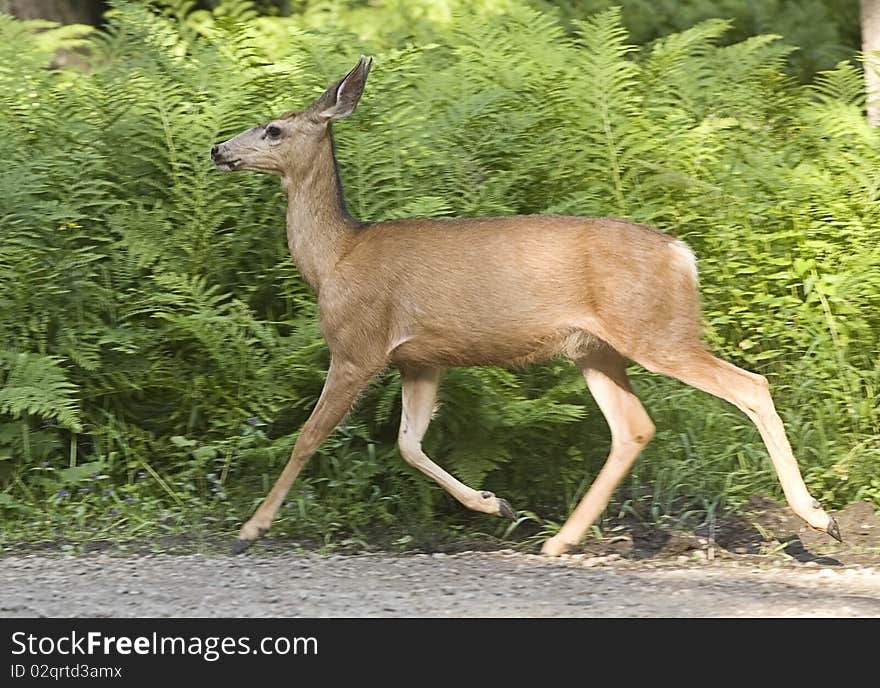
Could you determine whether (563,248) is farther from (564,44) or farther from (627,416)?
(564,44)

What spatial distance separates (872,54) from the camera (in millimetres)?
9992

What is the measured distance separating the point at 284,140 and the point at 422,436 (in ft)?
5.31

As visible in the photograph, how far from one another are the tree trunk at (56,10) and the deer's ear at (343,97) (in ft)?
19.2

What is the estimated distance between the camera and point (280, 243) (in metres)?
8.77

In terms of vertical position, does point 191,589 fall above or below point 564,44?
below

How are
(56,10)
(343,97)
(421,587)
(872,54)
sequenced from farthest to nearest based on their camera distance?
(56,10) < (872,54) < (343,97) < (421,587)

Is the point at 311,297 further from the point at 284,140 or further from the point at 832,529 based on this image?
the point at 832,529

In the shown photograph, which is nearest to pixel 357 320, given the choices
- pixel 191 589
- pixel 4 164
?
pixel 191 589

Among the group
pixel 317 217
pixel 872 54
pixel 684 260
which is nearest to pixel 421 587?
pixel 684 260

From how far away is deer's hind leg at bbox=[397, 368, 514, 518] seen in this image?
7328 mm

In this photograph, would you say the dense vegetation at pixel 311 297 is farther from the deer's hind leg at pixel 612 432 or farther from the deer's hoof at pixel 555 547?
the deer's hoof at pixel 555 547

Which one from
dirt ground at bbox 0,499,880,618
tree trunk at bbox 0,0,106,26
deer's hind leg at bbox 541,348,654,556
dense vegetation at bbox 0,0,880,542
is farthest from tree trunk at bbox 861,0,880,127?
tree trunk at bbox 0,0,106,26

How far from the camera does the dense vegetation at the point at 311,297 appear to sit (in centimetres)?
783

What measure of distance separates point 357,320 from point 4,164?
102 inches
